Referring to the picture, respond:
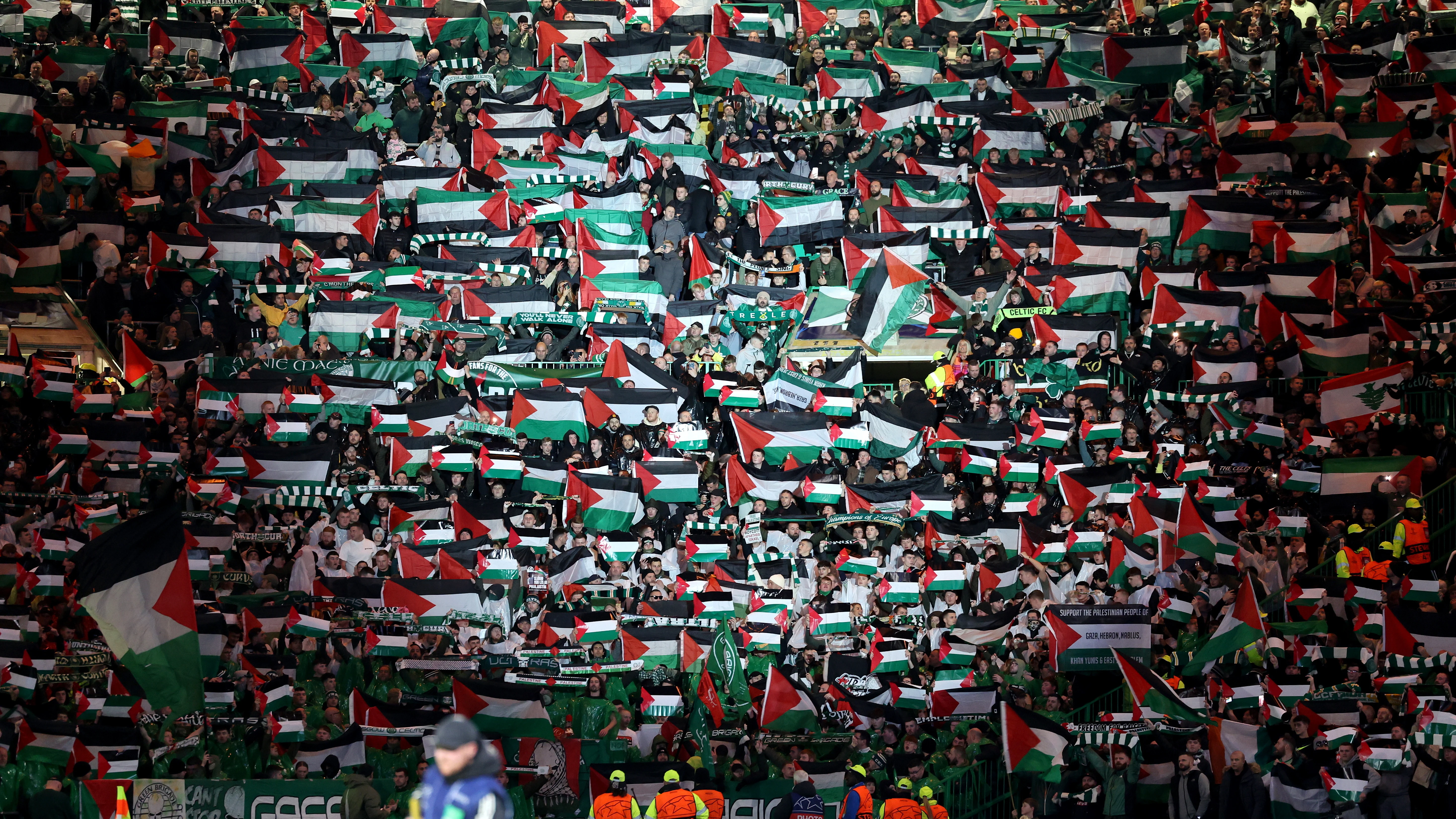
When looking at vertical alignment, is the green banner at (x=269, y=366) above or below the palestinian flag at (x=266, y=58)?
below

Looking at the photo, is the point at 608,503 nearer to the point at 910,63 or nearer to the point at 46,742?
the point at 46,742

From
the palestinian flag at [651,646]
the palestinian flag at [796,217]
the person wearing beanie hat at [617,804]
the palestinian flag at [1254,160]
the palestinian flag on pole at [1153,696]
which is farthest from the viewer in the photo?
the palestinian flag at [1254,160]

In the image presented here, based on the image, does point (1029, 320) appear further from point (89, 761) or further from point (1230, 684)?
point (89, 761)

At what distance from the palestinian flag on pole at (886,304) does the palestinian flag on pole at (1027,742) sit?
328 inches

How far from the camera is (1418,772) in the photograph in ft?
53.5

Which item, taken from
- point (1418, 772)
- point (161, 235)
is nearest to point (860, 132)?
point (161, 235)

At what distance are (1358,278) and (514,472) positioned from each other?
45.2 feet

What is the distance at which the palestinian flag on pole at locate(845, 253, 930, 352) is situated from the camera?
77.0 ft

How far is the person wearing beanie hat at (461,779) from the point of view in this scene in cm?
696

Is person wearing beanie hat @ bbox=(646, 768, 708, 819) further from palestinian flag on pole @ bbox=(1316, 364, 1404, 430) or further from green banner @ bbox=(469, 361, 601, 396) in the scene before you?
palestinian flag on pole @ bbox=(1316, 364, 1404, 430)

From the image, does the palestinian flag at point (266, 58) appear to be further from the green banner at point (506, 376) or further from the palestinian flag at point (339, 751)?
the palestinian flag at point (339, 751)

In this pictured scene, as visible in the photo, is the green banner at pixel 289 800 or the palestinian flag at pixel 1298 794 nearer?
the green banner at pixel 289 800

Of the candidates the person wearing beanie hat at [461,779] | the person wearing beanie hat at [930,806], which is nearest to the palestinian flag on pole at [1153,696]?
the person wearing beanie hat at [930,806]

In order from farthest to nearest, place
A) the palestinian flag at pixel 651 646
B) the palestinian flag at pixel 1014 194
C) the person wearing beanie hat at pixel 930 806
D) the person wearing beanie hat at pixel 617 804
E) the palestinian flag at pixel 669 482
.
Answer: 1. the palestinian flag at pixel 1014 194
2. the palestinian flag at pixel 669 482
3. the palestinian flag at pixel 651 646
4. the person wearing beanie hat at pixel 930 806
5. the person wearing beanie hat at pixel 617 804
